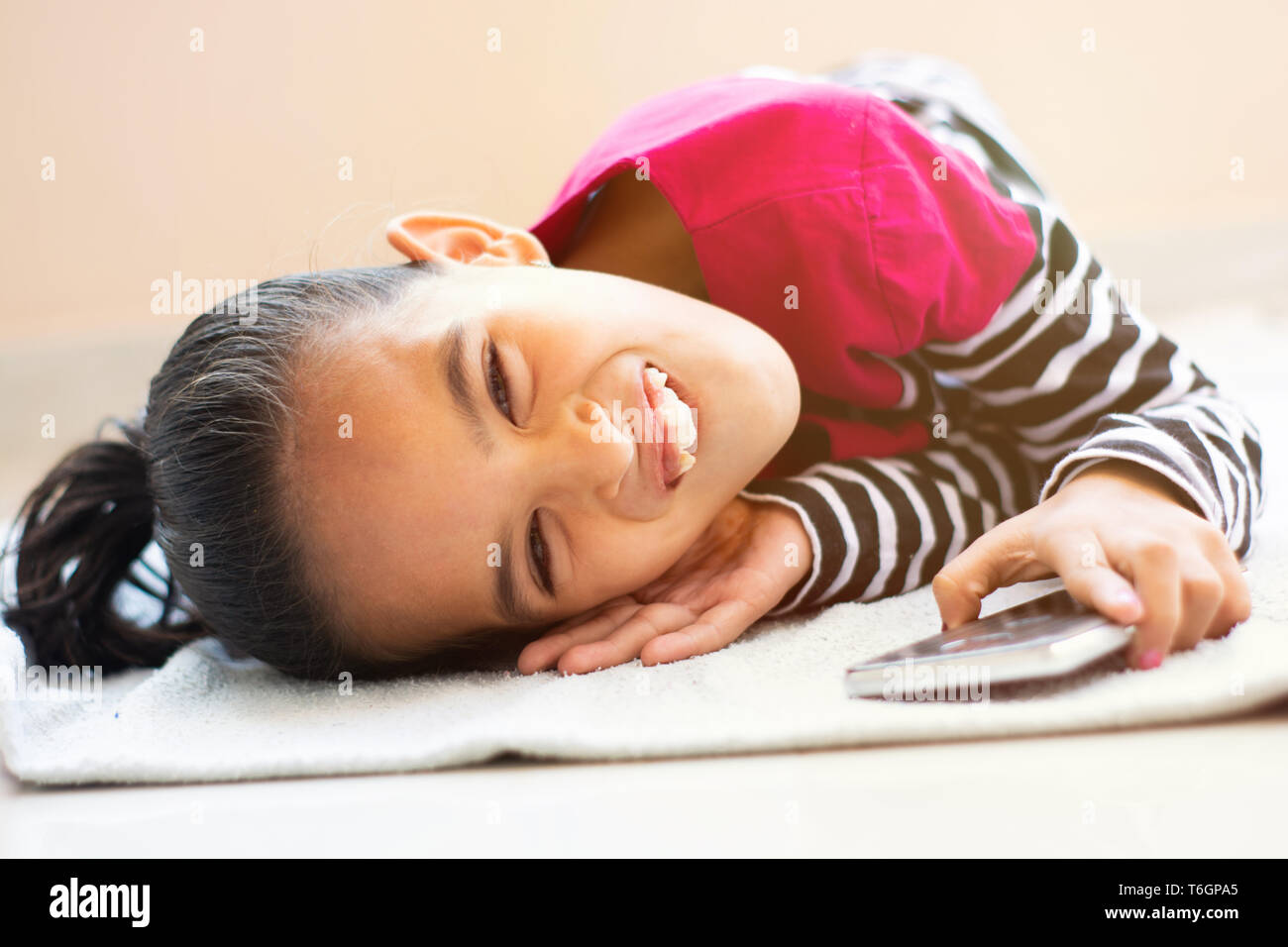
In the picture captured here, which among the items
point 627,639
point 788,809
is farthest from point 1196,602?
point 627,639

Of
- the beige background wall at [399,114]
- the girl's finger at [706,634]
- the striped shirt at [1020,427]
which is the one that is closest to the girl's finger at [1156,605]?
the striped shirt at [1020,427]

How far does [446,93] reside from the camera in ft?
5.34

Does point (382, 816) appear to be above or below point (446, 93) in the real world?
below

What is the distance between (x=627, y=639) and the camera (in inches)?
28.0

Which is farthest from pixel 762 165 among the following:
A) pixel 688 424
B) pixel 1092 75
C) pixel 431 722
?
pixel 1092 75

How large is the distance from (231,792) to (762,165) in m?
0.54

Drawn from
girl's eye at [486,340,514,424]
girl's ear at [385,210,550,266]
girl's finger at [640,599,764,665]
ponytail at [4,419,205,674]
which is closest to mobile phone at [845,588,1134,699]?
girl's finger at [640,599,764,665]

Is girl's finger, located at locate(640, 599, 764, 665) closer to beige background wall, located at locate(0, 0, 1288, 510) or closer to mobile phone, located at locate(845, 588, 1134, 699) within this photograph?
mobile phone, located at locate(845, 588, 1134, 699)

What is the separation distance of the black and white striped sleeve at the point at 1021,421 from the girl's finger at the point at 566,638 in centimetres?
12

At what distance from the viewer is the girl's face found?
64 centimetres

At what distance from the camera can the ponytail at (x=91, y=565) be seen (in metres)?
0.83
